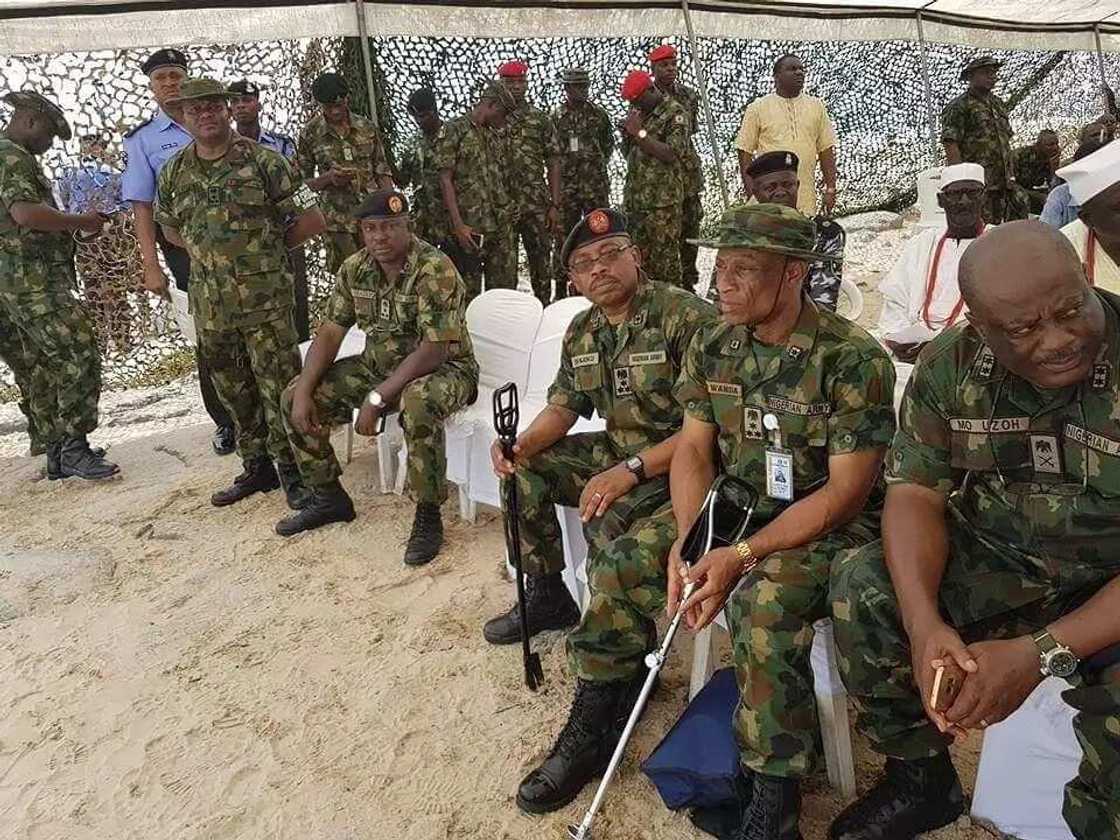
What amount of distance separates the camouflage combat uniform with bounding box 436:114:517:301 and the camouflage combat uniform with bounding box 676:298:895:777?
3909 mm

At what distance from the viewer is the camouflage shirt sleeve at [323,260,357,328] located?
381cm

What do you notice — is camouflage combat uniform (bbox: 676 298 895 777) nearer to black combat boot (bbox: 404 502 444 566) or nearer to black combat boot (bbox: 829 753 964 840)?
black combat boot (bbox: 829 753 964 840)

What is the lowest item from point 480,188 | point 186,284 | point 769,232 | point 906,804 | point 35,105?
point 906,804

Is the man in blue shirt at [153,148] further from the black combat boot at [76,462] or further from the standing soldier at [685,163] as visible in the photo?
the standing soldier at [685,163]

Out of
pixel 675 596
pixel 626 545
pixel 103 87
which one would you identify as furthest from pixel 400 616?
pixel 103 87

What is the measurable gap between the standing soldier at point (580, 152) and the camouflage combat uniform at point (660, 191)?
436 millimetres

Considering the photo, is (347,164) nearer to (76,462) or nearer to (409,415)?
(76,462)

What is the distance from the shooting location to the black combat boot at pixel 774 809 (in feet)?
6.11

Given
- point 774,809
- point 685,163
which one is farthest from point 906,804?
point 685,163

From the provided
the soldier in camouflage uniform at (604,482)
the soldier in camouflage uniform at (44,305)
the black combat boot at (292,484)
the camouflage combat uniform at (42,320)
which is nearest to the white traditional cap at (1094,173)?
the soldier in camouflage uniform at (604,482)

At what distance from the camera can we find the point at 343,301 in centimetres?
382

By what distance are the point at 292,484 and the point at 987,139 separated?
563 centimetres

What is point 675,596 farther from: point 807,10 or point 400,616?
point 807,10

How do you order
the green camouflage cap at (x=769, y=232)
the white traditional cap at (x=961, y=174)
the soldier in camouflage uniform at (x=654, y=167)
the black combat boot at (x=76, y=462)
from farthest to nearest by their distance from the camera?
the soldier in camouflage uniform at (x=654, y=167) < the black combat boot at (x=76, y=462) < the white traditional cap at (x=961, y=174) < the green camouflage cap at (x=769, y=232)
